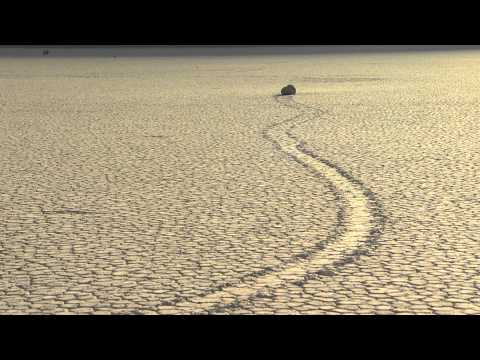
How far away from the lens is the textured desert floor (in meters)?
3.57

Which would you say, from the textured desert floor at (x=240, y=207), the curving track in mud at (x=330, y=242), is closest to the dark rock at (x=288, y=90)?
the textured desert floor at (x=240, y=207)

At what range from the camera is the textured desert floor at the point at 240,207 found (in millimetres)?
3566

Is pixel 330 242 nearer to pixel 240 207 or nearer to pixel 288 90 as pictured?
pixel 240 207

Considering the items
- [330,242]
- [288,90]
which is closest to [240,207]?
[330,242]

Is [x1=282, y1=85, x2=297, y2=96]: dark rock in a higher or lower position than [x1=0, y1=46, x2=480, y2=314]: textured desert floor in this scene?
lower

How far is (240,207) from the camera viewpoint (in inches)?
206

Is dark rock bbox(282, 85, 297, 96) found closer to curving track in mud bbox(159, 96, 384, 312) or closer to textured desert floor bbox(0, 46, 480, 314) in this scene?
textured desert floor bbox(0, 46, 480, 314)

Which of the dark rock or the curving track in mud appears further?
the dark rock

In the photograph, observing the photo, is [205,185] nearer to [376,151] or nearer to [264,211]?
[264,211]

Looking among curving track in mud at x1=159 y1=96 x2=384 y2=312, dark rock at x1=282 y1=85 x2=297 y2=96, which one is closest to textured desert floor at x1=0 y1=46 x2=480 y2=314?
curving track in mud at x1=159 y1=96 x2=384 y2=312
